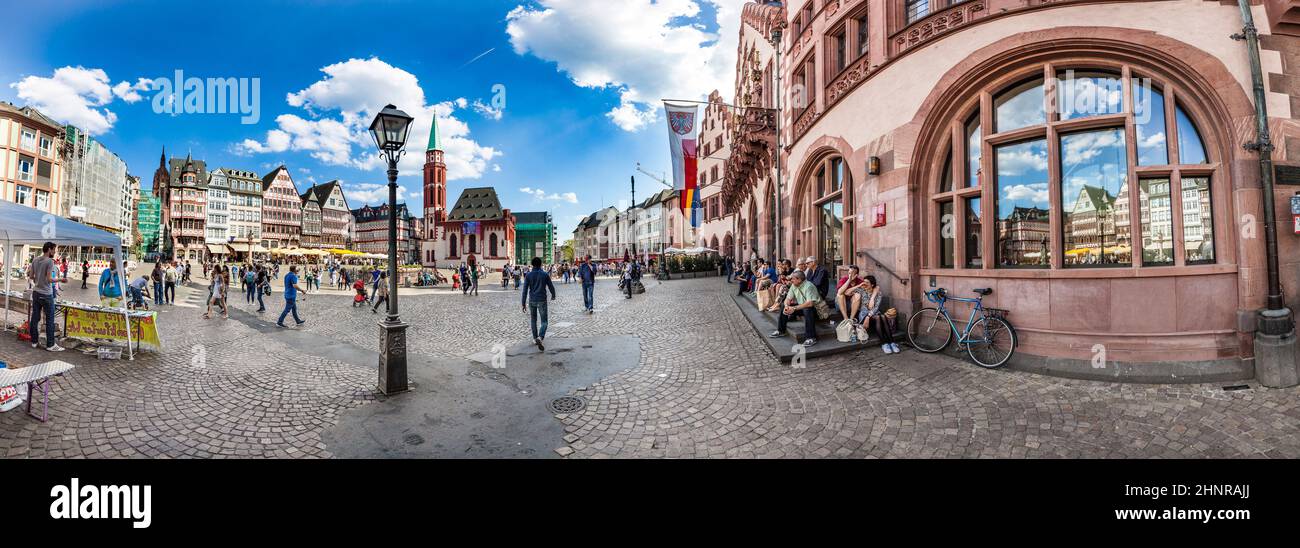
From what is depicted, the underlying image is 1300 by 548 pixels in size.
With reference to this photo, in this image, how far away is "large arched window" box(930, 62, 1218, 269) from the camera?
5.97m

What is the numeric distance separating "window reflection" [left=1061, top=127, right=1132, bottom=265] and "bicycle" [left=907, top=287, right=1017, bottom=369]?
1.32 m

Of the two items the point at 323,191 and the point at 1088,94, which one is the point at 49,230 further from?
the point at 323,191

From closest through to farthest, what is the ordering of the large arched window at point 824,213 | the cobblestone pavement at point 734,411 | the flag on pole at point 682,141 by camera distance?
the cobblestone pavement at point 734,411 → the large arched window at point 824,213 → the flag on pole at point 682,141

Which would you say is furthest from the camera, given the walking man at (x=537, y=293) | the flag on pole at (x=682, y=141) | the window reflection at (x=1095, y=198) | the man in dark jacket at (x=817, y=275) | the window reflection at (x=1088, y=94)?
the flag on pole at (x=682, y=141)

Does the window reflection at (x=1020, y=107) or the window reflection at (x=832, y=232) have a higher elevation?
the window reflection at (x=1020, y=107)

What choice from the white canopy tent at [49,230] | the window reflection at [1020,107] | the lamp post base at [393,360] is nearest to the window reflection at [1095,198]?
the window reflection at [1020,107]

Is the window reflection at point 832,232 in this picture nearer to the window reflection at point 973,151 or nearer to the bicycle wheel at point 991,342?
the window reflection at point 973,151

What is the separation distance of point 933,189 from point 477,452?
8409 mm

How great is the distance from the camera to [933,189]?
802 cm

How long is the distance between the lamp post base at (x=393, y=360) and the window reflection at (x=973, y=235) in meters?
8.78

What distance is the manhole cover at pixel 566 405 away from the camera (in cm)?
492

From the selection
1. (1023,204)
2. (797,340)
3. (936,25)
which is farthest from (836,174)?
(797,340)

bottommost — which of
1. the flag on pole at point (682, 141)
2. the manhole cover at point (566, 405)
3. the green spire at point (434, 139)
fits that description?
the manhole cover at point (566, 405)

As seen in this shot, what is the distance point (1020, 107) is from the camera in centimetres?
703
